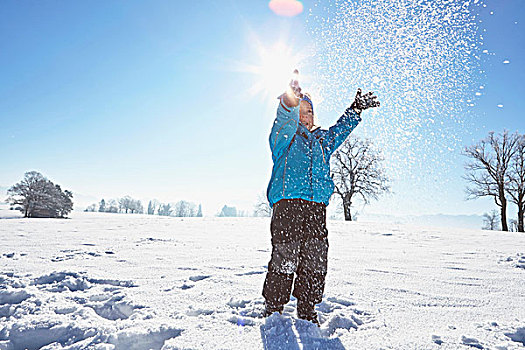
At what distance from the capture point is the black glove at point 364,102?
2.69 m

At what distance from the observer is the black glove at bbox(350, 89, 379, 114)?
106 inches

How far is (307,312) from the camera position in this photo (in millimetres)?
1972

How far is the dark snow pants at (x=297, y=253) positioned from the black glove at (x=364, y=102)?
1092 mm

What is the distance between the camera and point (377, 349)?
62.0 inches

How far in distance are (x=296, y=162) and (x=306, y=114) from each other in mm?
498

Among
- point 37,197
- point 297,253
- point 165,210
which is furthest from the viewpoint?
point 165,210

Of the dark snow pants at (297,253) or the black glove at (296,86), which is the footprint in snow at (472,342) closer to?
the dark snow pants at (297,253)

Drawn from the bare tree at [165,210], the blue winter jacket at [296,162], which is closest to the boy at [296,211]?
the blue winter jacket at [296,162]

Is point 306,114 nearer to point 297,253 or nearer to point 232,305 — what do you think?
point 297,253

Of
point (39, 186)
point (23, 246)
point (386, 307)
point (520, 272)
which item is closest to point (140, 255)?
point (23, 246)

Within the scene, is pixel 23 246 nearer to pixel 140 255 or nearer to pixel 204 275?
pixel 140 255

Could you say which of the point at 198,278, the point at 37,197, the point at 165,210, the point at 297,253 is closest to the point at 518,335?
the point at 297,253

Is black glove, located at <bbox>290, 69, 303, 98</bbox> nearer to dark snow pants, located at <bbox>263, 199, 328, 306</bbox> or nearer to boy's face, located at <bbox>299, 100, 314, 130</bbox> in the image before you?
boy's face, located at <bbox>299, 100, 314, 130</bbox>

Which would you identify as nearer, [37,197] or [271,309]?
[271,309]
